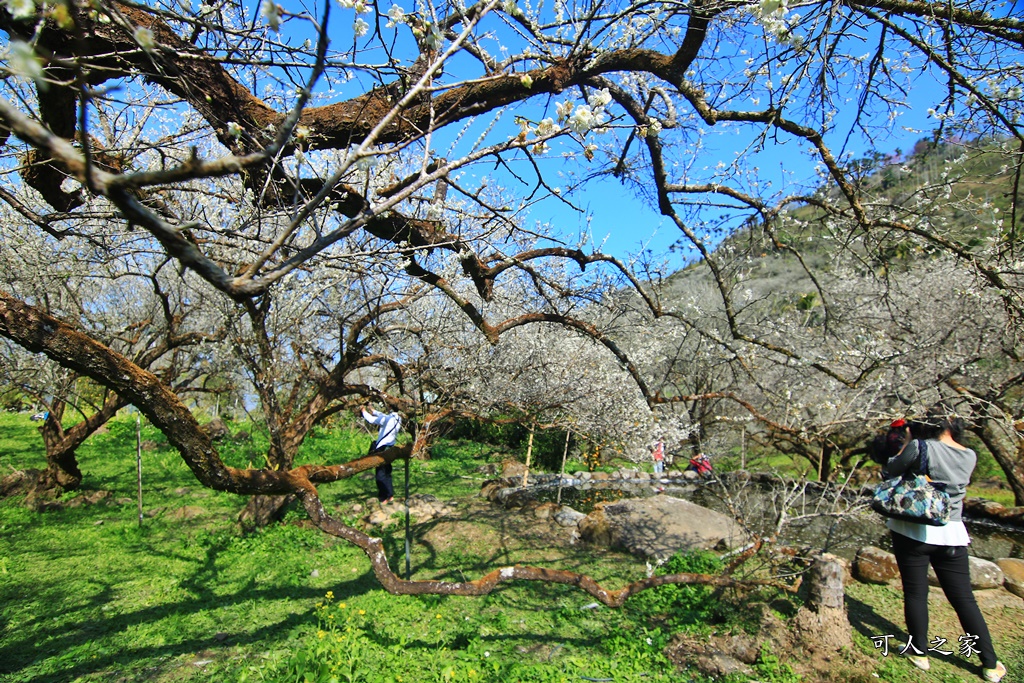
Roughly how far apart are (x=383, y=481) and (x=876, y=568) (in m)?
5.79

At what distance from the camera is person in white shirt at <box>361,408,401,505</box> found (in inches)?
285

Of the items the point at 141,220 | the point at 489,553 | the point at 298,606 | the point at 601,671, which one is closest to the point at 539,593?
the point at 489,553

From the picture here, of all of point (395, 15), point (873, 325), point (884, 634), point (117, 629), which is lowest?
point (884, 634)

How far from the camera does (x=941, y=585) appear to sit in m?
3.82

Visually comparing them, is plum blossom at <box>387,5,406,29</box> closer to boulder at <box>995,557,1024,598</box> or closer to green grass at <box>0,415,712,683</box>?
green grass at <box>0,415,712,683</box>

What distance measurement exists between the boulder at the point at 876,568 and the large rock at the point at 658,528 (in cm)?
111

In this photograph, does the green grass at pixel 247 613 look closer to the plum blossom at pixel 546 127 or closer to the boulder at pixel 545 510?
→ the boulder at pixel 545 510

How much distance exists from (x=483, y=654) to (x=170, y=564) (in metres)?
3.40

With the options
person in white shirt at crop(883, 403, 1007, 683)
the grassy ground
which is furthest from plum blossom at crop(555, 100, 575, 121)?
person in white shirt at crop(883, 403, 1007, 683)

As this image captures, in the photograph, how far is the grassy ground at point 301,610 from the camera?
135 inches

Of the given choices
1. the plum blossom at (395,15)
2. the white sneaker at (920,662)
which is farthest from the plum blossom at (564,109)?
the white sneaker at (920,662)

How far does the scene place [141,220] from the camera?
128cm

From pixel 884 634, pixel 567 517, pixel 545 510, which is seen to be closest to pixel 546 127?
pixel 884 634

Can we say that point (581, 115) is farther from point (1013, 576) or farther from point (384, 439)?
point (1013, 576)
